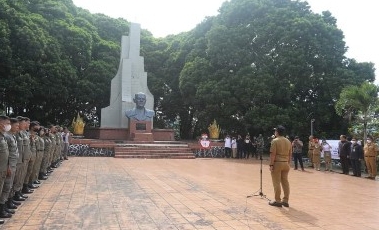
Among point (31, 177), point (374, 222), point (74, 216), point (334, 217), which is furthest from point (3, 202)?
point (374, 222)

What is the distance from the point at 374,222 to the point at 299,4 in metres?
21.3

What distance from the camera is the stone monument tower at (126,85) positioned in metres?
27.0

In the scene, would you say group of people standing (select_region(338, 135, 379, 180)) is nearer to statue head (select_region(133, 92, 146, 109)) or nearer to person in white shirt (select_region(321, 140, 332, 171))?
person in white shirt (select_region(321, 140, 332, 171))

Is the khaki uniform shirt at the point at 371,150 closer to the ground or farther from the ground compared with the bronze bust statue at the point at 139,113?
closer to the ground

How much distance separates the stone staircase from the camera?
18719 millimetres

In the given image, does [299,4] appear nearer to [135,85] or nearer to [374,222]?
[135,85]

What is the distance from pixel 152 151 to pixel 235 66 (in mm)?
8301

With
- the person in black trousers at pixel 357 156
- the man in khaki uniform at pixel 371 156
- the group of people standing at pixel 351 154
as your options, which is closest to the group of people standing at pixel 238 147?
the group of people standing at pixel 351 154

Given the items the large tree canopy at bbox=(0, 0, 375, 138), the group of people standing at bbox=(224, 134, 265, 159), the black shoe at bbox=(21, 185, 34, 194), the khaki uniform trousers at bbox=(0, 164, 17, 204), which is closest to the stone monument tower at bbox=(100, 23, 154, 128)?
the large tree canopy at bbox=(0, 0, 375, 138)

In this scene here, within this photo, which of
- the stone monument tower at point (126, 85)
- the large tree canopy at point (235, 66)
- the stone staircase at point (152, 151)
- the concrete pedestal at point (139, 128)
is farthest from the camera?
the stone monument tower at point (126, 85)

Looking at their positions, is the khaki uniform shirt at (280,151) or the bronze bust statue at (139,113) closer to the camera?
the khaki uniform shirt at (280,151)

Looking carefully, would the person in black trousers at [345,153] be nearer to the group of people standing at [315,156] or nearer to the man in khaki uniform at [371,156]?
the group of people standing at [315,156]

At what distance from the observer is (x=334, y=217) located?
603cm

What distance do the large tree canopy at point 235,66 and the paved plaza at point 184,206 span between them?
12.2 metres
